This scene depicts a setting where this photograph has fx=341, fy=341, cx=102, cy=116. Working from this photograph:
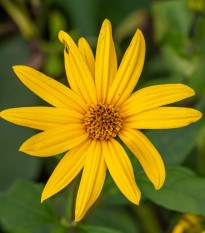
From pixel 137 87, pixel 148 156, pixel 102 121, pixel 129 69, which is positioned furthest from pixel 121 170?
pixel 137 87

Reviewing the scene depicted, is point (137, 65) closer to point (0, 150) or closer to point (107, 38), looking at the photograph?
point (107, 38)

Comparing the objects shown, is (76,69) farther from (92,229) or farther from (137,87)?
(137,87)

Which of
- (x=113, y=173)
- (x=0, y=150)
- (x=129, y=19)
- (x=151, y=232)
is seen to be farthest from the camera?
(x=129, y=19)

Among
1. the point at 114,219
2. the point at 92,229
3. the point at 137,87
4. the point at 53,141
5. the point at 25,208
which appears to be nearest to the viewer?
the point at 53,141

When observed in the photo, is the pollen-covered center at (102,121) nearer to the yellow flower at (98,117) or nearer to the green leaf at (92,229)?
the yellow flower at (98,117)

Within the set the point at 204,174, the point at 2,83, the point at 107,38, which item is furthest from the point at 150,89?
the point at 2,83

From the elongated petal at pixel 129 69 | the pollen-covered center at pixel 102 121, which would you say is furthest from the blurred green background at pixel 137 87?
the elongated petal at pixel 129 69
